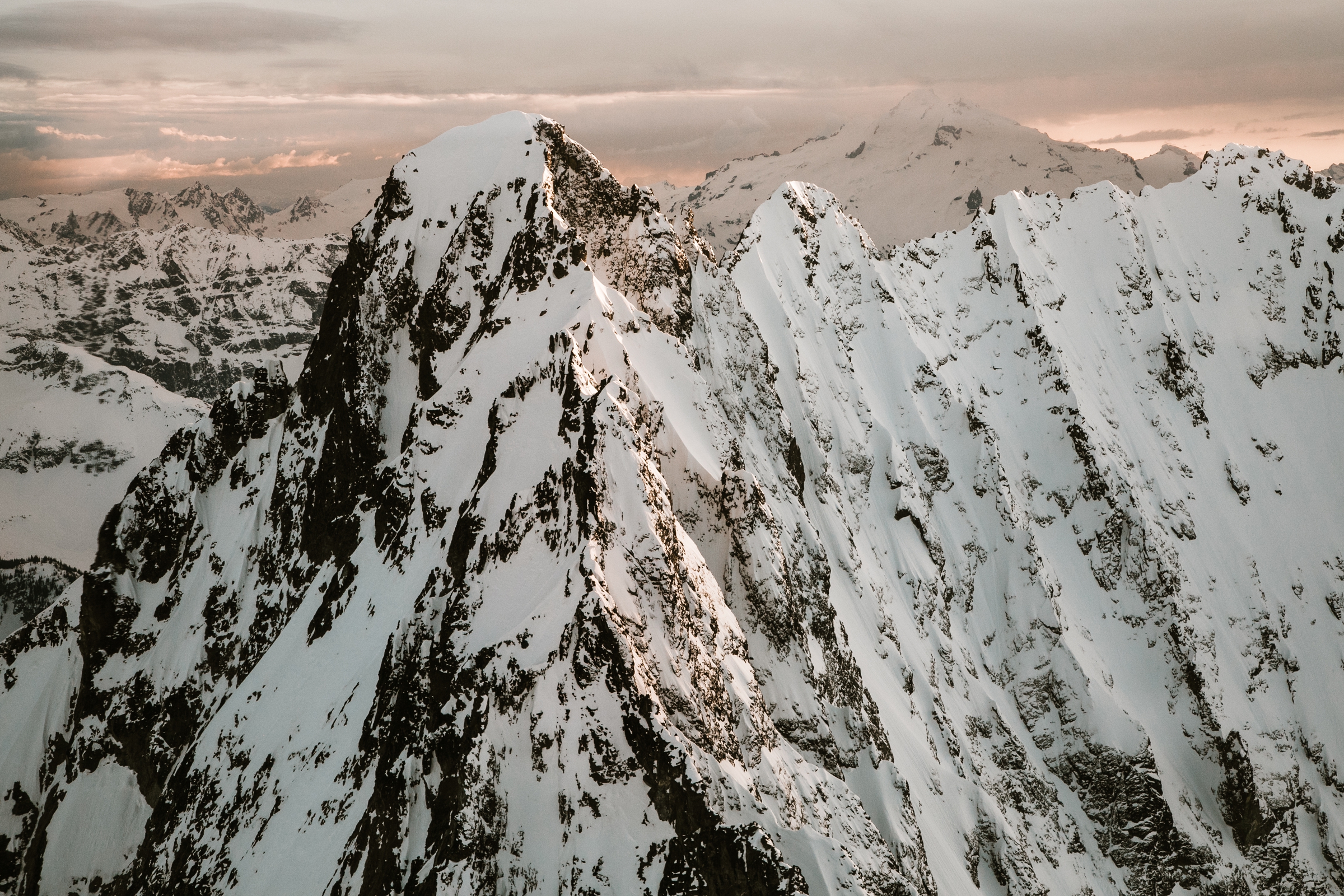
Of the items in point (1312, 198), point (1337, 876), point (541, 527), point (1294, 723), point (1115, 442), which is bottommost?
point (1337, 876)

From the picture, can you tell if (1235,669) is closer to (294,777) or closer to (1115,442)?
(1115,442)

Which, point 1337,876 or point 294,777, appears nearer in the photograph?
point 294,777

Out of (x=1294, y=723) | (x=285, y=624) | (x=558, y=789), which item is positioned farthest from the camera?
(x=1294, y=723)

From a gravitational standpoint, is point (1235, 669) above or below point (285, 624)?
below

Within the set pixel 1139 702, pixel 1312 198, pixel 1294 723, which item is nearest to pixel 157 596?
pixel 1139 702

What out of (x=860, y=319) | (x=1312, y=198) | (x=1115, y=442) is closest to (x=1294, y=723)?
(x=1115, y=442)

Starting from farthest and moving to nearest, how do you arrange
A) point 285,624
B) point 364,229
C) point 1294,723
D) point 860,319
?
point 860,319
point 1294,723
point 364,229
point 285,624
